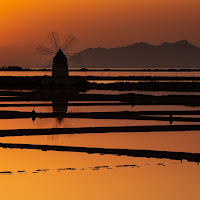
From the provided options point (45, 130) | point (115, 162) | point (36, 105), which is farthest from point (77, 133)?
point (36, 105)

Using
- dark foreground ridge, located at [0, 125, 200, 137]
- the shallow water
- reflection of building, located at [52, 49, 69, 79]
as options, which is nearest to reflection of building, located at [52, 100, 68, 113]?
dark foreground ridge, located at [0, 125, 200, 137]

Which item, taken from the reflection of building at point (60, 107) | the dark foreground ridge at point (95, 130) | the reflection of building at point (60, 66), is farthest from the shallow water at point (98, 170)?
the reflection of building at point (60, 66)

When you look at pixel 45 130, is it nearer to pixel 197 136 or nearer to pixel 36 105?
pixel 197 136

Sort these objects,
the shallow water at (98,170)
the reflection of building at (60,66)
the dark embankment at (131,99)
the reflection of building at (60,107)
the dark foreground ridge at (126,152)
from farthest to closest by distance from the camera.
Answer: the reflection of building at (60,66) → the dark embankment at (131,99) → the reflection of building at (60,107) → the dark foreground ridge at (126,152) → the shallow water at (98,170)

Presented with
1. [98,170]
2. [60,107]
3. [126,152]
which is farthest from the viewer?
[60,107]

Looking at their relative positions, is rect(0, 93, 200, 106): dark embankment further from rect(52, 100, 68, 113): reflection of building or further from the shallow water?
the shallow water

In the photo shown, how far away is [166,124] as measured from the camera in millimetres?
21844

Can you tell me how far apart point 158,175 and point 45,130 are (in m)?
6.99

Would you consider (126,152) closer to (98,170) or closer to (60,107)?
(98,170)

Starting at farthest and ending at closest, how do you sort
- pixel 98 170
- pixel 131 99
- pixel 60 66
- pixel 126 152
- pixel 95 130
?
pixel 60 66, pixel 131 99, pixel 95 130, pixel 126 152, pixel 98 170

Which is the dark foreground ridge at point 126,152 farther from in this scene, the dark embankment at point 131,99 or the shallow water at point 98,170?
the dark embankment at point 131,99

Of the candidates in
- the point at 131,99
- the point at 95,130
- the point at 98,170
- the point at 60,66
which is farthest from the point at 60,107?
the point at 60,66

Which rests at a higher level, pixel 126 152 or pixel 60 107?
pixel 60 107

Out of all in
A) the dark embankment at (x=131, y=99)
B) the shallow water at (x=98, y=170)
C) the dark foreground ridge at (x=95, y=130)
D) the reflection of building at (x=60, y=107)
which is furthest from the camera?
the dark embankment at (x=131, y=99)
